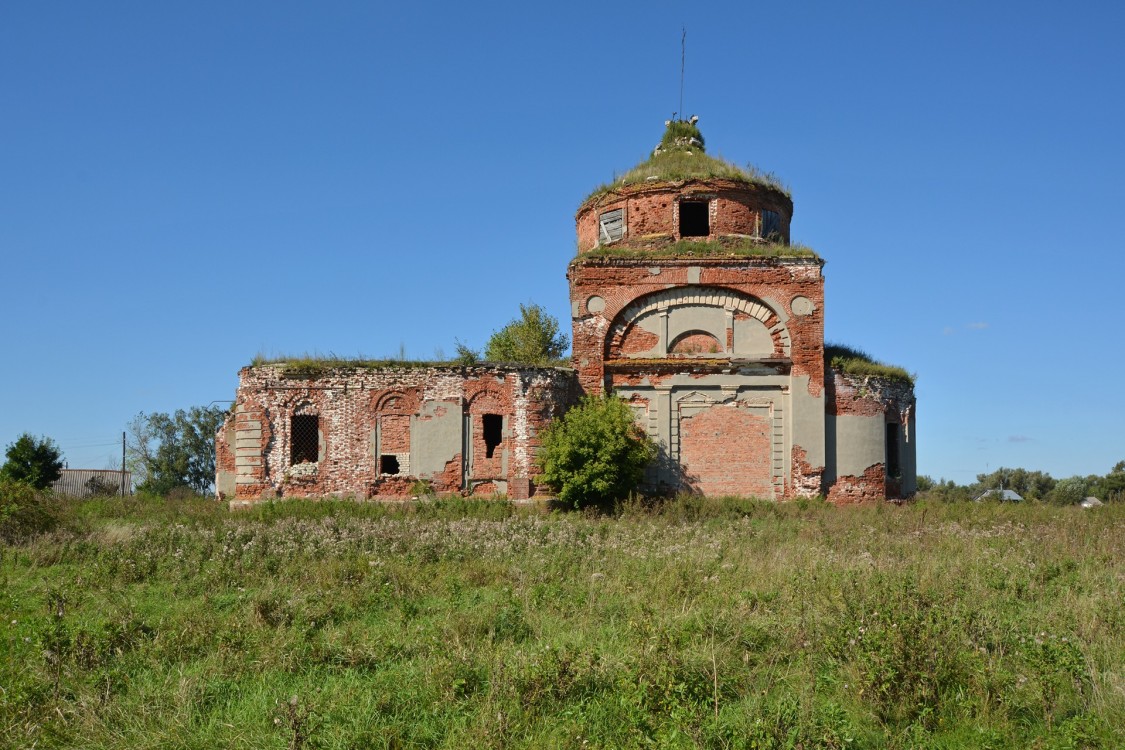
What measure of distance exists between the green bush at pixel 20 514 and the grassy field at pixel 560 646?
1.32 m

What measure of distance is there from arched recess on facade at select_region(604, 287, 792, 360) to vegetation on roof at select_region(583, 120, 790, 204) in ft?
11.2

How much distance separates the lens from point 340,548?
12.6m

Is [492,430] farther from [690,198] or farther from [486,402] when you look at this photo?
[690,198]

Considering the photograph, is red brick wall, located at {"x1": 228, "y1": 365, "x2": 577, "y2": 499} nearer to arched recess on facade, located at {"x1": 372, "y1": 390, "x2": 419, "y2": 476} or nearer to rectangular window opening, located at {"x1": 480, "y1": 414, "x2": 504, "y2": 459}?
arched recess on facade, located at {"x1": 372, "y1": 390, "x2": 419, "y2": 476}

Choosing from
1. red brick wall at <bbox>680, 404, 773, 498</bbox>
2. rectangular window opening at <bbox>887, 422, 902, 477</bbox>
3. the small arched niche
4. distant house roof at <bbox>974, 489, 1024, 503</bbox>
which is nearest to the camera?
red brick wall at <bbox>680, 404, 773, 498</bbox>

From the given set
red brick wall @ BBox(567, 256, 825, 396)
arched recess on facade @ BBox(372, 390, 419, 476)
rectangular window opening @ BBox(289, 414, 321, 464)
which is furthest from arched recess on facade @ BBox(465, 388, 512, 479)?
rectangular window opening @ BBox(289, 414, 321, 464)

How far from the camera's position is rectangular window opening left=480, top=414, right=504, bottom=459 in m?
20.7

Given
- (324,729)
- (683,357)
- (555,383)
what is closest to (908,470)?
(683,357)

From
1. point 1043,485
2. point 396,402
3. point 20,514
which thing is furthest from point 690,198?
point 1043,485

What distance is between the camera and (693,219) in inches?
943

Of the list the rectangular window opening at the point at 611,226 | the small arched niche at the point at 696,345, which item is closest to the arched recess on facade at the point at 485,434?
the small arched niche at the point at 696,345

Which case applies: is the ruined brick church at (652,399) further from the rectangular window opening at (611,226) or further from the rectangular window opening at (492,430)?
the rectangular window opening at (611,226)

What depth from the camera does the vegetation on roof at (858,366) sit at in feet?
72.1

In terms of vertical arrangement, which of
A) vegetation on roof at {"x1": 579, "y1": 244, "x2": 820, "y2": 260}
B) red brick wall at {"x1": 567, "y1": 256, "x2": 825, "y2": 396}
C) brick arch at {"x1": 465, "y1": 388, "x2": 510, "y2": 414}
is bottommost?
brick arch at {"x1": 465, "y1": 388, "x2": 510, "y2": 414}
